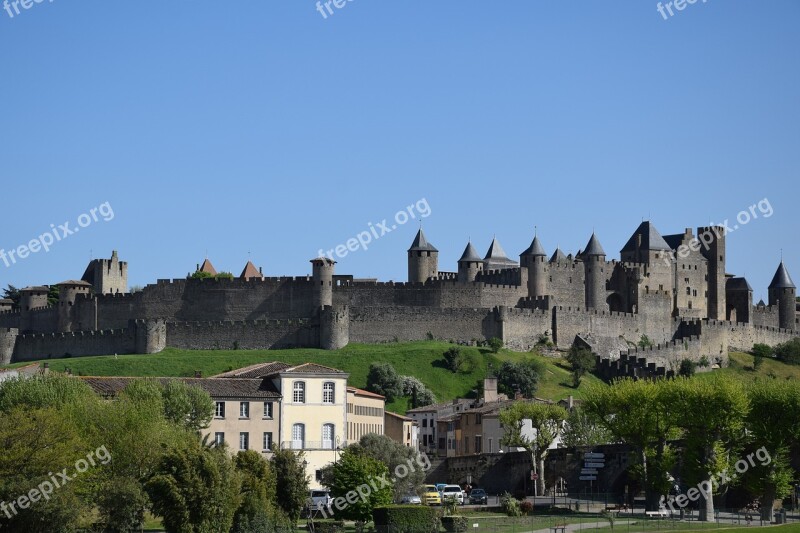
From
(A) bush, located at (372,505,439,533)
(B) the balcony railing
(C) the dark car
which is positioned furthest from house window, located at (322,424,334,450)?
(A) bush, located at (372,505,439,533)

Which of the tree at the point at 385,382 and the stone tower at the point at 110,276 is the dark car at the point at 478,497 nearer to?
the tree at the point at 385,382

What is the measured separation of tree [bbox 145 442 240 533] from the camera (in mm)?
50750

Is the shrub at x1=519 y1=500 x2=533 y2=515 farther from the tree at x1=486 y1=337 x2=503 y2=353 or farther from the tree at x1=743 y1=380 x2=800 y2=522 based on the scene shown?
the tree at x1=486 y1=337 x2=503 y2=353

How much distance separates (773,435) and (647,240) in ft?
214

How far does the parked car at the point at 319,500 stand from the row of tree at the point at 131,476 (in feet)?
12.4

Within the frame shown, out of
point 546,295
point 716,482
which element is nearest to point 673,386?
point 716,482

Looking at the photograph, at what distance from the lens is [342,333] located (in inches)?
4274

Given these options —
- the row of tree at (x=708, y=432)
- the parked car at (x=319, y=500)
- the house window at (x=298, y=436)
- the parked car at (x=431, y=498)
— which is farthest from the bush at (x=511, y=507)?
the house window at (x=298, y=436)

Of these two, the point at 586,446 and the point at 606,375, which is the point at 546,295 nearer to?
the point at 606,375

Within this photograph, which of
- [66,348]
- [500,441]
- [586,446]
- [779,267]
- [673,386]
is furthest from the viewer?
[779,267]

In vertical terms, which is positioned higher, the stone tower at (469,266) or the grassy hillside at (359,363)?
the stone tower at (469,266)

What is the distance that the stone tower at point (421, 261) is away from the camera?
119250 mm

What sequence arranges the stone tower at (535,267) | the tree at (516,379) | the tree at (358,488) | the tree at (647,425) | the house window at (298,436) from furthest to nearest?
the stone tower at (535,267), the tree at (516,379), the house window at (298,436), the tree at (647,425), the tree at (358,488)

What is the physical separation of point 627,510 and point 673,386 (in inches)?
286
